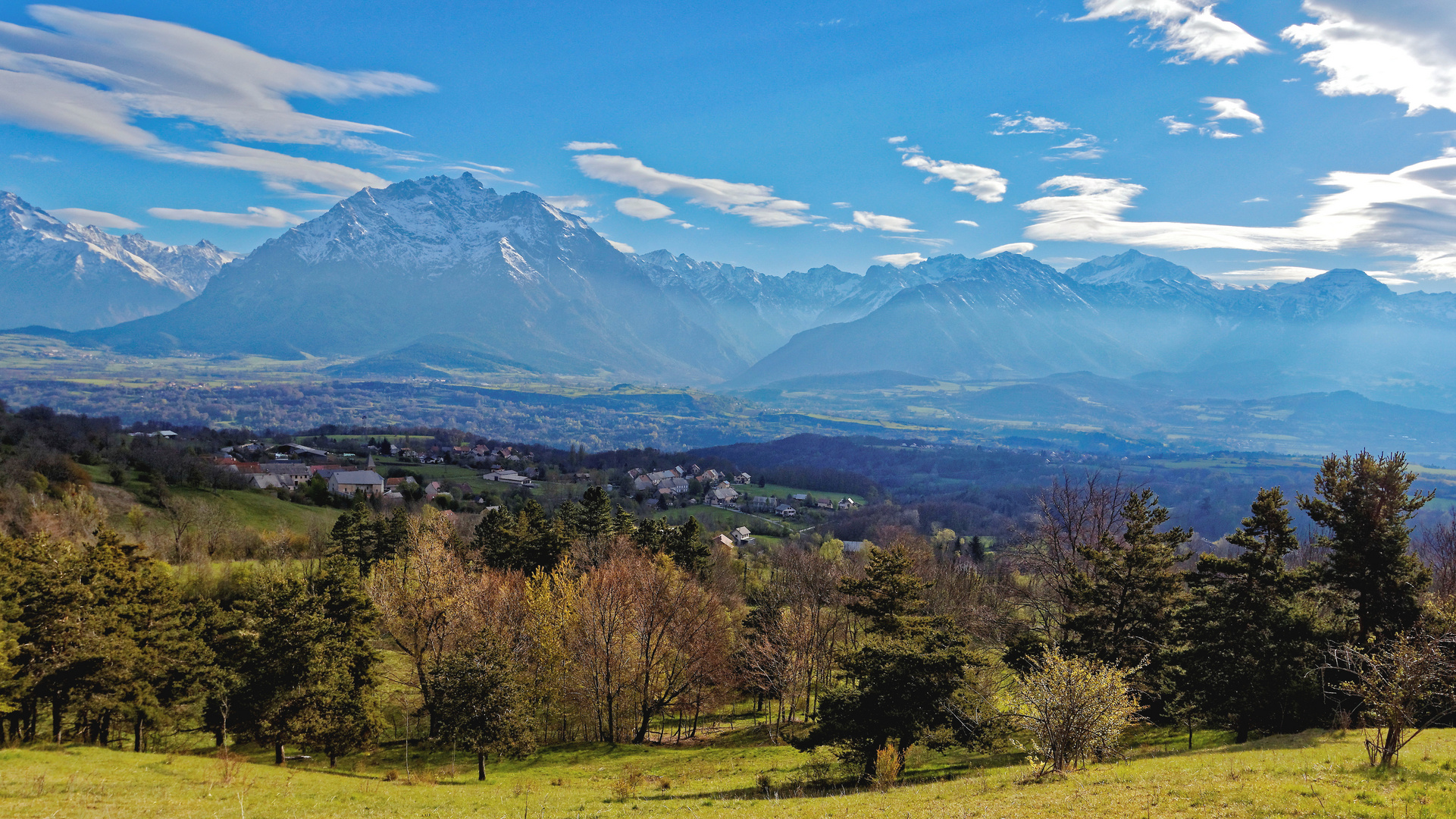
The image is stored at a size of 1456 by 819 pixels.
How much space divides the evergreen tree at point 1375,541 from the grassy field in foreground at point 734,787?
15.9ft

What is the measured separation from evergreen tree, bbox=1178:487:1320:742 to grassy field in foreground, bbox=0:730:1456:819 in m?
2.40

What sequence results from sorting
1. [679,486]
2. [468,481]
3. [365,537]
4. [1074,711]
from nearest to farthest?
[1074,711]
[365,537]
[468,481]
[679,486]

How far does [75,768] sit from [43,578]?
41.1ft

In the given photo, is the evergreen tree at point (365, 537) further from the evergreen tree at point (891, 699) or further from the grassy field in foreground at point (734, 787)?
the evergreen tree at point (891, 699)

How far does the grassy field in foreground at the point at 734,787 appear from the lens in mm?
16391

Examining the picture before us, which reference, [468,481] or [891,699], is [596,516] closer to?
[891,699]

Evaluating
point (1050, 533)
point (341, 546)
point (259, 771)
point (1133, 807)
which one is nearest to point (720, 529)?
point (341, 546)

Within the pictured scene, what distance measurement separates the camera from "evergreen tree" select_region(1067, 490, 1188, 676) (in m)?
30.5

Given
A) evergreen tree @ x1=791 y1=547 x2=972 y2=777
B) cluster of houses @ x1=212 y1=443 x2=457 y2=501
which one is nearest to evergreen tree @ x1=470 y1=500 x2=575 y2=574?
evergreen tree @ x1=791 y1=547 x2=972 y2=777

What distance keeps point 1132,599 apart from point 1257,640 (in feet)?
15.4

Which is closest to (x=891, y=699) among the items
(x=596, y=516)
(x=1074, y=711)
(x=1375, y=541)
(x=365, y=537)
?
(x=1074, y=711)

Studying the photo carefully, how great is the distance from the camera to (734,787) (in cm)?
3047

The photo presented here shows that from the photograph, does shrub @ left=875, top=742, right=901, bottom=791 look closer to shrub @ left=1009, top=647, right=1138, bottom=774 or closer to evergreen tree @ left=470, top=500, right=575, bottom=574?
shrub @ left=1009, top=647, right=1138, bottom=774

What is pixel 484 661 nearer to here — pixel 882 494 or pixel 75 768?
pixel 75 768
